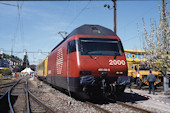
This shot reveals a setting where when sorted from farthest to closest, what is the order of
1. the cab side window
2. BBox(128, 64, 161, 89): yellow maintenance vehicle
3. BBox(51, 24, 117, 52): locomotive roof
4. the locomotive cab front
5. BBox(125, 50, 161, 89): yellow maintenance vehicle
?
BBox(128, 64, 161, 89): yellow maintenance vehicle → BBox(125, 50, 161, 89): yellow maintenance vehicle → BBox(51, 24, 117, 52): locomotive roof → the cab side window → the locomotive cab front

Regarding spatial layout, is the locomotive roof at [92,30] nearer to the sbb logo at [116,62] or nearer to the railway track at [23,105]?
the sbb logo at [116,62]

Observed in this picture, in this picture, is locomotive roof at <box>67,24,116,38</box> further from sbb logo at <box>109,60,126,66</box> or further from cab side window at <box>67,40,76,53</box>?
sbb logo at <box>109,60,126,66</box>

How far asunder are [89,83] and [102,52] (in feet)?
5.64

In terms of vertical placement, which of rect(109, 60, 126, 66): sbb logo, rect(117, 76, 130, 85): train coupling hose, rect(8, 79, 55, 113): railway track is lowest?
rect(8, 79, 55, 113): railway track

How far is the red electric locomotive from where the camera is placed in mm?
8484

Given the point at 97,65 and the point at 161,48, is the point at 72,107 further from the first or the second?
the point at 161,48

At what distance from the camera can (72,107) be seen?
27.0 feet

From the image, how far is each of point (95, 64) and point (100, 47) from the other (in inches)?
41.1

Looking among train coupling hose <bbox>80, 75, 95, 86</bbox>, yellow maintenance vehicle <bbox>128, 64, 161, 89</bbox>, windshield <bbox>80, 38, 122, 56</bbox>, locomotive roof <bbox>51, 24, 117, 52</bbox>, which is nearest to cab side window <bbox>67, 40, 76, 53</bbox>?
windshield <bbox>80, 38, 122, 56</bbox>

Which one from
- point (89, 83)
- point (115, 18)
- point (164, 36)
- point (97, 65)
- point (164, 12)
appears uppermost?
point (115, 18)

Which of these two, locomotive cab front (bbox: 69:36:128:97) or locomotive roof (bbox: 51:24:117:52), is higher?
locomotive roof (bbox: 51:24:117:52)

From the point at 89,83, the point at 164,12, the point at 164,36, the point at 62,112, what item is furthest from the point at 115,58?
the point at 164,12

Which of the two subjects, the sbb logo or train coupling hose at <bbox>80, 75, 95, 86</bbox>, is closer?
train coupling hose at <bbox>80, 75, 95, 86</bbox>

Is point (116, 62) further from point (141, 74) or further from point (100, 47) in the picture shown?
point (141, 74)
